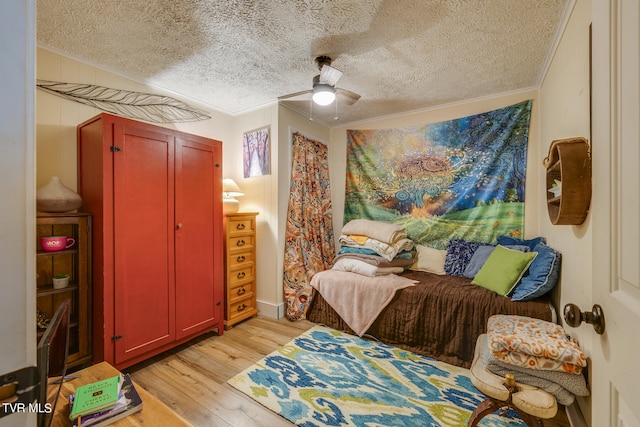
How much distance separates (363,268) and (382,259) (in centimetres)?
24

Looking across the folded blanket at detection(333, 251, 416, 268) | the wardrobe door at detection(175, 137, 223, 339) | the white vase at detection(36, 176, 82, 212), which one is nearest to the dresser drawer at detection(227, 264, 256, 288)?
the wardrobe door at detection(175, 137, 223, 339)

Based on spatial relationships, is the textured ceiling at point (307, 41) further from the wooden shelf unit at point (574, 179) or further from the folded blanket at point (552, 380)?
the folded blanket at point (552, 380)

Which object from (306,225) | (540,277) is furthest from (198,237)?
(540,277)

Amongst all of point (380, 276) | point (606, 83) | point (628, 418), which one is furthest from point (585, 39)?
point (380, 276)

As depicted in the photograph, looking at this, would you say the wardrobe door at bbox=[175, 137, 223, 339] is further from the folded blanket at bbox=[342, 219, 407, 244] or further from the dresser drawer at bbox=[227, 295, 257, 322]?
the folded blanket at bbox=[342, 219, 407, 244]

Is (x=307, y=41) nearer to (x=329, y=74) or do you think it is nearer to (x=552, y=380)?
(x=329, y=74)

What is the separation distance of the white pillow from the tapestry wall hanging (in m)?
0.08

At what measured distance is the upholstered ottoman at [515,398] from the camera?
1181 millimetres

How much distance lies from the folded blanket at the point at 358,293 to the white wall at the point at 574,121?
1136 mm

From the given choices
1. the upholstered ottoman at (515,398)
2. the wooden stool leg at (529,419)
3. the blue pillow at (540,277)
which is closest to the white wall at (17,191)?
the upholstered ottoman at (515,398)

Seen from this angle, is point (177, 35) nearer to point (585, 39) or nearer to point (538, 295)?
point (585, 39)

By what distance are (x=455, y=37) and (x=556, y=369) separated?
2090mm

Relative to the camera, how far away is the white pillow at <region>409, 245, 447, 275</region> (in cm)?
296

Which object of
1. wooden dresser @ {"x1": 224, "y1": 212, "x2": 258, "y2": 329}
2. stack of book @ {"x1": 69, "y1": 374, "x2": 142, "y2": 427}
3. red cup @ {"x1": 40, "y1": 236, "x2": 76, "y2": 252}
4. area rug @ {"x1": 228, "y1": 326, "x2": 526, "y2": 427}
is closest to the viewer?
stack of book @ {"x1": 69, "y1": 374, "x2": 142, "y2": 427}
